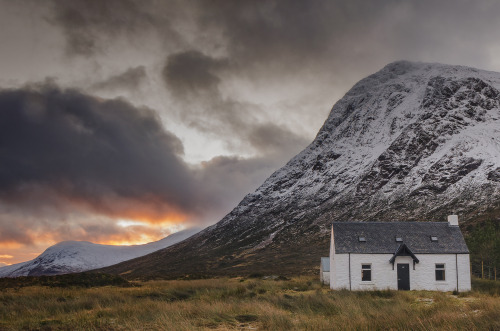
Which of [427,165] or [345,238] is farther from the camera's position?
[427,165]

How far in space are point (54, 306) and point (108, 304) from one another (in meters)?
2.31

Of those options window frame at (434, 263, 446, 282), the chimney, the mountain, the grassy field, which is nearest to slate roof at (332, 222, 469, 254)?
the chimney

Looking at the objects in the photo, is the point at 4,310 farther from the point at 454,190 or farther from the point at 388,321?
the point at 454,190

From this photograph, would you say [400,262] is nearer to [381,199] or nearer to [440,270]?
[440,270]

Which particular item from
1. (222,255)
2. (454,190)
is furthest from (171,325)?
(454,190)

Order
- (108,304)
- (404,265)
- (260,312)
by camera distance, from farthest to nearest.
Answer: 1. (404,265)
2. (108,304)
3. (260,312)

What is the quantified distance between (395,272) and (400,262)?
3.37 ft

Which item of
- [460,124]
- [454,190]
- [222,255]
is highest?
[460,124]

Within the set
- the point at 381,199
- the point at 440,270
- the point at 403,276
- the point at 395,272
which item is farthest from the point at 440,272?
the point at 381,199

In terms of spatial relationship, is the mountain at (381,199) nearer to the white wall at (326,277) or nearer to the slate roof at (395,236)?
the white wall at (326,277)

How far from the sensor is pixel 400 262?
34125 mm

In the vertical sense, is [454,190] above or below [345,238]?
above

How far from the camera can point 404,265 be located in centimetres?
3403

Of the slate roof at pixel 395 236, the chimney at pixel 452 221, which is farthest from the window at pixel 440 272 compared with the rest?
the chimney at pixel 452 221
